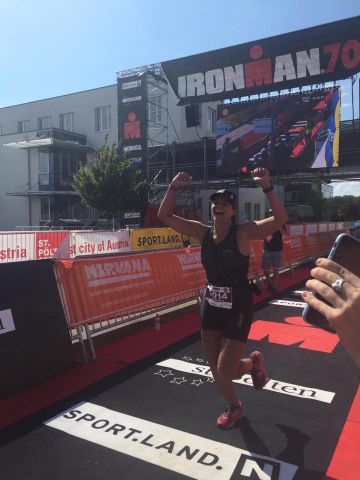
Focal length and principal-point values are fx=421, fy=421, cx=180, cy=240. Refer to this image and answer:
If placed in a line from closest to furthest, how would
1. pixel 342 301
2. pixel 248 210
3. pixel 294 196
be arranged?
1. pixel 342 301
2. pixel 248 210
3. pixel 294 196

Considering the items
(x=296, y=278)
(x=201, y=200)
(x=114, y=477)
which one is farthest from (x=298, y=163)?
(x=114, y=477)

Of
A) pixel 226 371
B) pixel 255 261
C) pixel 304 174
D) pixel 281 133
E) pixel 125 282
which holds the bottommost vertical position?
pixel 226 371

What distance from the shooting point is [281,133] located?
25531mm

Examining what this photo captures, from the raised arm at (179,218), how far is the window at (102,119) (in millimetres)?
36696

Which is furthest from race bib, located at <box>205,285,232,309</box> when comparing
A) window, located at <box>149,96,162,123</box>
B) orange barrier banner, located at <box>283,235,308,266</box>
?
window, located at <box>149,96,162,123</box>

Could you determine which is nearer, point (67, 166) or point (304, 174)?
point (304, 174)

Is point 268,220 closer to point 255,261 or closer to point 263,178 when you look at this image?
point 263,178

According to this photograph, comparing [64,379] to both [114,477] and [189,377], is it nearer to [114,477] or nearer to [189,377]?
[189,377]

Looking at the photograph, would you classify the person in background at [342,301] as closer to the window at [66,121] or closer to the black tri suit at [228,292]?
the black tri suit at [228,292]

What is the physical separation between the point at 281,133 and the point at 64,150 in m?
21.5

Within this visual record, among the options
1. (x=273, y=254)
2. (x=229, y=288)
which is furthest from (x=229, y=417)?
(x=273, y=254)

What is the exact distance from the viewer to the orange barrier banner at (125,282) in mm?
5598

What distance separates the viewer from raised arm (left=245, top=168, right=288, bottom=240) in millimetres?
3639

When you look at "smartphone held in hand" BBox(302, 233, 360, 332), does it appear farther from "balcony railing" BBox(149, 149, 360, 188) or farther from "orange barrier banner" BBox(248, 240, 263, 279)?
"balcony railing" BBox(149, 149, 360, 188)
